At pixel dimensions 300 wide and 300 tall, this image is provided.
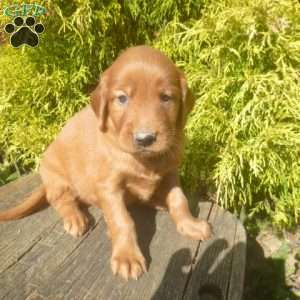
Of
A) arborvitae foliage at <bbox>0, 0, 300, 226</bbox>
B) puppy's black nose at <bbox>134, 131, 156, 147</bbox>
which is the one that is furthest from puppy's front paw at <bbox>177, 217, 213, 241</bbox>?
arborvitae foliage at <bbox>0, 0, 300, 226</bbox>

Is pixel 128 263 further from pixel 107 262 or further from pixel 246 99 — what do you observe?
pixel 246 99

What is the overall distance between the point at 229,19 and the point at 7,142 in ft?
8.82

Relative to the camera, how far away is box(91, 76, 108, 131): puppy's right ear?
2.37 m

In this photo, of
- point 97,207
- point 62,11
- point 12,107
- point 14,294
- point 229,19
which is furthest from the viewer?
point 12,107

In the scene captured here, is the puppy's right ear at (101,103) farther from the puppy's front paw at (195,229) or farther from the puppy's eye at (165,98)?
the puppy's front paw at (195,229)

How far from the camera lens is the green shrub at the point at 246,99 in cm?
337

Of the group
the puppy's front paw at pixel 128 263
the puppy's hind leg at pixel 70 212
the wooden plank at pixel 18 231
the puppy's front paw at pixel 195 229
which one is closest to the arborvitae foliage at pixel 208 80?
the puppy's front paw at pixel 195 229

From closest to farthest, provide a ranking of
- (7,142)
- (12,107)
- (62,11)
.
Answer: (62,11), (12,107), (7,142)

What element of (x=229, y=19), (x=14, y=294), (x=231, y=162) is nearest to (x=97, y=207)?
(x=14, y=294)

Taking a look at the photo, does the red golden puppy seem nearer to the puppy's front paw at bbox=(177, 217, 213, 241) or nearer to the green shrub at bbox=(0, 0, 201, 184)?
the puppy's front paw at bbox=(177, 217, 213, 241)

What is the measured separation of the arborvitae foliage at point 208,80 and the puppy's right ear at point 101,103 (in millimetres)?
1395

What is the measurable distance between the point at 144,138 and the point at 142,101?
228 mm

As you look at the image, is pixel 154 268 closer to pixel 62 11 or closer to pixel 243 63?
pixel 243 63

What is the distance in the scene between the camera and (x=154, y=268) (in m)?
2.29
